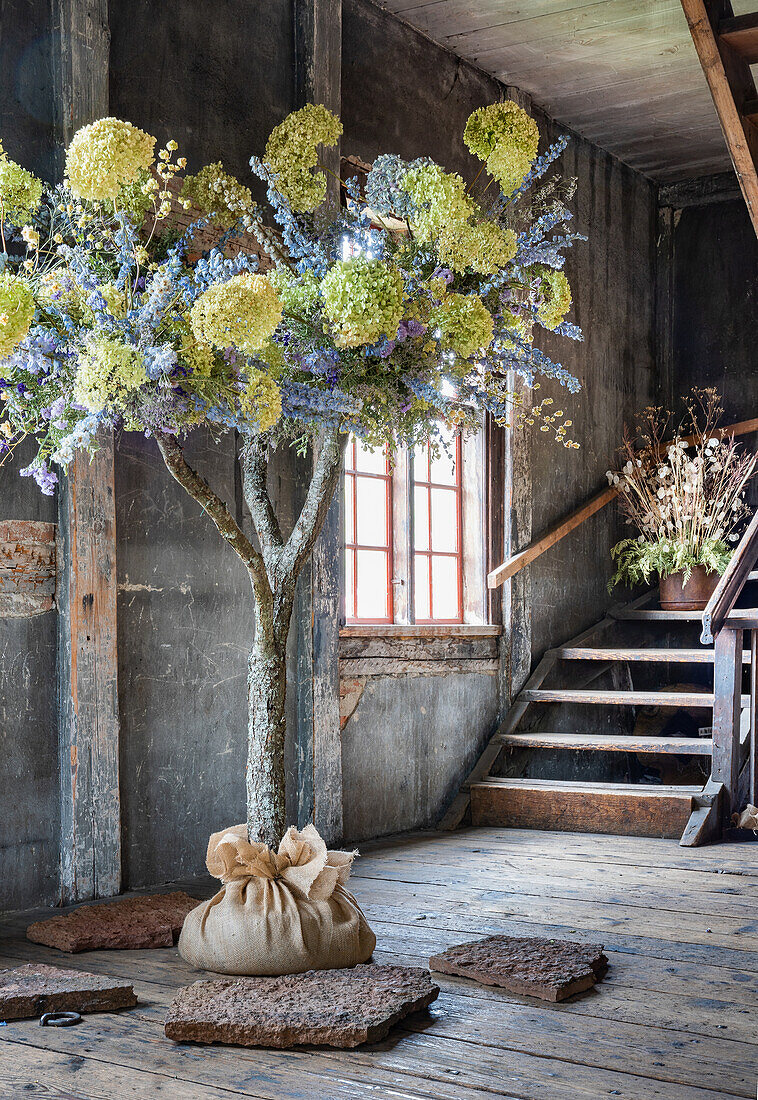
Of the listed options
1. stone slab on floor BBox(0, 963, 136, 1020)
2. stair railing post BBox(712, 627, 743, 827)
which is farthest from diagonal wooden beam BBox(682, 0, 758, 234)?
stone slab on floor BBox(0, 963, 136, 1020)

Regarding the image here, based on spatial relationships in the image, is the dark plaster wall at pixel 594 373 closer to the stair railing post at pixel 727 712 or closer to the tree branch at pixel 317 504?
the stair railing post at pixel 727 712

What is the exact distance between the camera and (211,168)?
3.45 metres

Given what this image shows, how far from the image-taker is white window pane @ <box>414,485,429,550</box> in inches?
225

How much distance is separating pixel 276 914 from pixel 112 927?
26.4 inches

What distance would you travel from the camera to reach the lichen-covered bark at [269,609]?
10.8 feet

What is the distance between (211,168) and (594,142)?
425 centimetres

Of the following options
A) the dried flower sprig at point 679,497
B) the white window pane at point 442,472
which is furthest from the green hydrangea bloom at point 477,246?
the dried flower sprig at point 679,497

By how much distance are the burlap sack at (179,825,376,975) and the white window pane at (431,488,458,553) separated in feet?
9.42

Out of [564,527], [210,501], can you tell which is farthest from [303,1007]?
[564,527]

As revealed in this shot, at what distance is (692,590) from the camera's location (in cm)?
649

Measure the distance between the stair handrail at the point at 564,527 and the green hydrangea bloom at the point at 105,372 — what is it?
334 cm

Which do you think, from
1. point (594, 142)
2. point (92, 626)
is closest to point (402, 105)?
point (594, 142)

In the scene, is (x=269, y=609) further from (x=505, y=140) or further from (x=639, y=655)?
(x=639, y=655)

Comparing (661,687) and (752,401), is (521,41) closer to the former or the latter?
(752,401)
